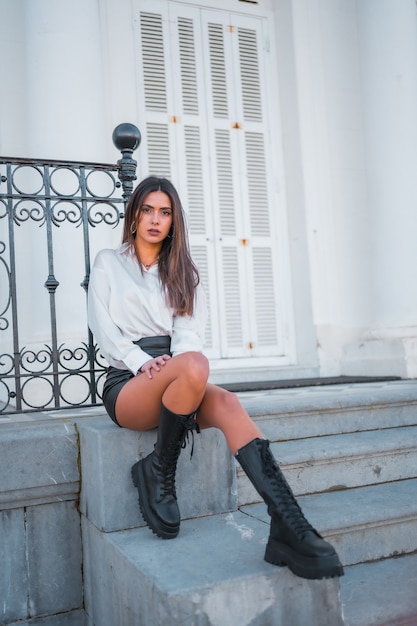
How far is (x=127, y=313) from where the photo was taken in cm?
231

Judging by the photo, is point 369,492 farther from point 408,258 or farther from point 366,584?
point 408,258

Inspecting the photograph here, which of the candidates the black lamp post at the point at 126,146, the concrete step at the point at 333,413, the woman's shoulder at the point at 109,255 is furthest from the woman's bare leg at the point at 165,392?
the black lamp post at the point at 126,146

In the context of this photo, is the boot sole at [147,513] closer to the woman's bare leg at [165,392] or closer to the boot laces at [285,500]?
the woman's bare leg at [165,392]

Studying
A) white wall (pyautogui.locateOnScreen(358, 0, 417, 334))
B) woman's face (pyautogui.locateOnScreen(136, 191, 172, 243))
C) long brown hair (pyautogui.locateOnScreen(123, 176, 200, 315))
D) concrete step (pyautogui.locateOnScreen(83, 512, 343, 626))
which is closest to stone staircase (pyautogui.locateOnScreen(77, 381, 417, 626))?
concrete step (pyautogui.locateOnScreen(83, 512, 343, 626))

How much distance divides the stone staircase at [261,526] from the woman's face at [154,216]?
2.56 feet

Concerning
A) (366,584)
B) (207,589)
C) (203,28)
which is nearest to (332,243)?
(203,28)

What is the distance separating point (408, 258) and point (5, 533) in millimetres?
4135

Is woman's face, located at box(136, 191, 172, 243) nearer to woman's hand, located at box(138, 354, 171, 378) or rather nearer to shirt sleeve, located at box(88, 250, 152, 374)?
shirt sleeve, located at box(88, 250, 152, 374)

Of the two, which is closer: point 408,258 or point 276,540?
point 276,540

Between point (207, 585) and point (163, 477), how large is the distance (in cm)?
52

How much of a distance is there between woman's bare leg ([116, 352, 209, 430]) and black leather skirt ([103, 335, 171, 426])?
0.19 feet

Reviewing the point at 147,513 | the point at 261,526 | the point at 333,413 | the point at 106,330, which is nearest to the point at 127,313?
the point at 106,330

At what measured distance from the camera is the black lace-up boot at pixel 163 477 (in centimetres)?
201

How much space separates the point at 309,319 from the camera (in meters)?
5.56
